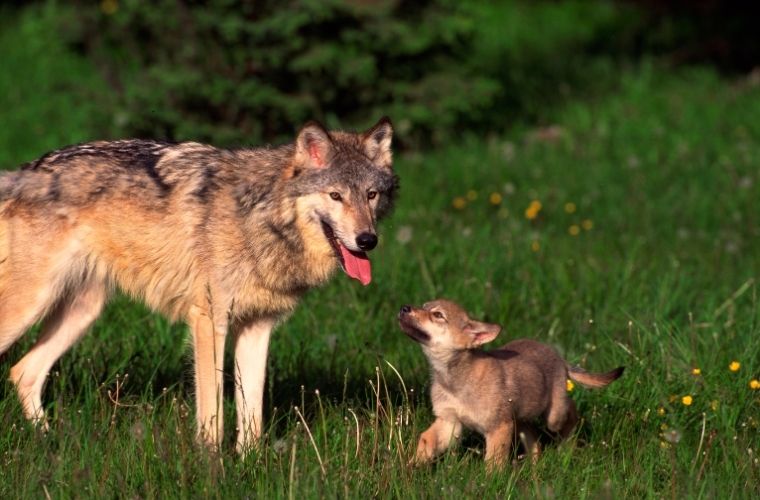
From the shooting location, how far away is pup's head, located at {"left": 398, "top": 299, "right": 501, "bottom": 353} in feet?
19.0

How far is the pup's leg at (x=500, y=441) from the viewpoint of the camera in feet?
18.5

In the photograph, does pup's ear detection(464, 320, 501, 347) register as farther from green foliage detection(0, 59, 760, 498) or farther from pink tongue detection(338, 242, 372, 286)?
pink tongue detection(338, 242, 372, 286)

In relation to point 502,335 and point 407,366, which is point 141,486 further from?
point 502,335

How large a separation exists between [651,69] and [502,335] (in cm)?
877

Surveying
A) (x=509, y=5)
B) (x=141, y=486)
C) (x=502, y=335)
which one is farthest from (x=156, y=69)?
(x=509, y=5)

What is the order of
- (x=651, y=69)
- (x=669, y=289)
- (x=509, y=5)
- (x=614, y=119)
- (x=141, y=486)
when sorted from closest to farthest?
(x=141, y=486), (x=669, y=289), (x=614, y=119), (x=651, y=69), (x=509, y=5)

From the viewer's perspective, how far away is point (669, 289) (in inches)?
312

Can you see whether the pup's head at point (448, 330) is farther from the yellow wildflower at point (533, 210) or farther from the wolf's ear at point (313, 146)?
the yellow wildflower at point (533, 210)

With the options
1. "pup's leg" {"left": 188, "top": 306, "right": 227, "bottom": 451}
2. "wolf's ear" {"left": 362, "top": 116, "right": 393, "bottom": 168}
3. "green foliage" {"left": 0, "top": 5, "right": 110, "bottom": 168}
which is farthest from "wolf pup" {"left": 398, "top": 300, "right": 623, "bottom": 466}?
"green foliage" {"left": 0, "top": 5, "right": 110, "bottom": 168}

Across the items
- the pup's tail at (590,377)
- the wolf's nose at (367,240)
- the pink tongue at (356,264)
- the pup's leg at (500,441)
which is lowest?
the pup's leg at (500,441)

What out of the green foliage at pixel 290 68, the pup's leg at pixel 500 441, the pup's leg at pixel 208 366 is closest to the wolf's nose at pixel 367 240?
the pup's leg at pixel 208 366

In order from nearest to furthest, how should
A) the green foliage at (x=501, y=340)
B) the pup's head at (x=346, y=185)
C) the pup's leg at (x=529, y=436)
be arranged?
1. the green foliage at (x=501, y=340)
2. the pup's head at (x=346, y=185)
3. the pup's leg at (x=529, y=436)

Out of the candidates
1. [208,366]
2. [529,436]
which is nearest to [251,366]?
[208,366]

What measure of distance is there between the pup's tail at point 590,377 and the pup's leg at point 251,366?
156cm
